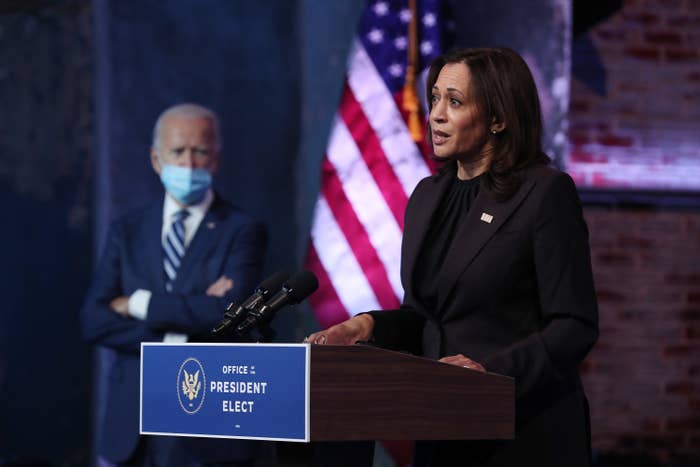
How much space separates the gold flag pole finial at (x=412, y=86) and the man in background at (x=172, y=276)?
2.98 ft

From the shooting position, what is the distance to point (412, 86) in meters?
4.75

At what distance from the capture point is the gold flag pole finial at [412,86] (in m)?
4.74

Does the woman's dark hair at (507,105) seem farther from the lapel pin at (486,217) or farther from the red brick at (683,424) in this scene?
the red brick at (683,424)

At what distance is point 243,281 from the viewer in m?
3.97

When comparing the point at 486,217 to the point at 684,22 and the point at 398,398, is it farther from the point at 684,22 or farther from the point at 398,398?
the point at 684,22

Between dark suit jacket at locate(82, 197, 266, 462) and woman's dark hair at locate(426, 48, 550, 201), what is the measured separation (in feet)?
6.04

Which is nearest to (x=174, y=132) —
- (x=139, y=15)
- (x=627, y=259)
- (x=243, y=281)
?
(x=243, y=281)

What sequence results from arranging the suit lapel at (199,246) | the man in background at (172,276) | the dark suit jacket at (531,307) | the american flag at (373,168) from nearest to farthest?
the dark suit jacket at (531,307)
the man in background at (172,276)
the suit lapel at (199,246)
the american flag at (373,168)

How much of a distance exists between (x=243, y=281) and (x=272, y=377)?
89.5 inches

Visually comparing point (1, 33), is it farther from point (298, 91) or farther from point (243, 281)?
point (243, 281)

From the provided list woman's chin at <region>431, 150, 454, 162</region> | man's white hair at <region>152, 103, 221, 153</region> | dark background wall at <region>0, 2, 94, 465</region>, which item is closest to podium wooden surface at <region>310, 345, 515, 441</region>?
woman's chin at <region>431, 150, 454, 162</region>

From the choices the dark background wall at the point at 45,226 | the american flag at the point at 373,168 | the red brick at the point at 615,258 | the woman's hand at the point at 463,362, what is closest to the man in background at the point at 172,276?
the american flag at the point at 373,168

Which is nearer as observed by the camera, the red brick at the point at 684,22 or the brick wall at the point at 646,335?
the brick wall at the point at 646,335

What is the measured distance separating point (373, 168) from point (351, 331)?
2.89 m
